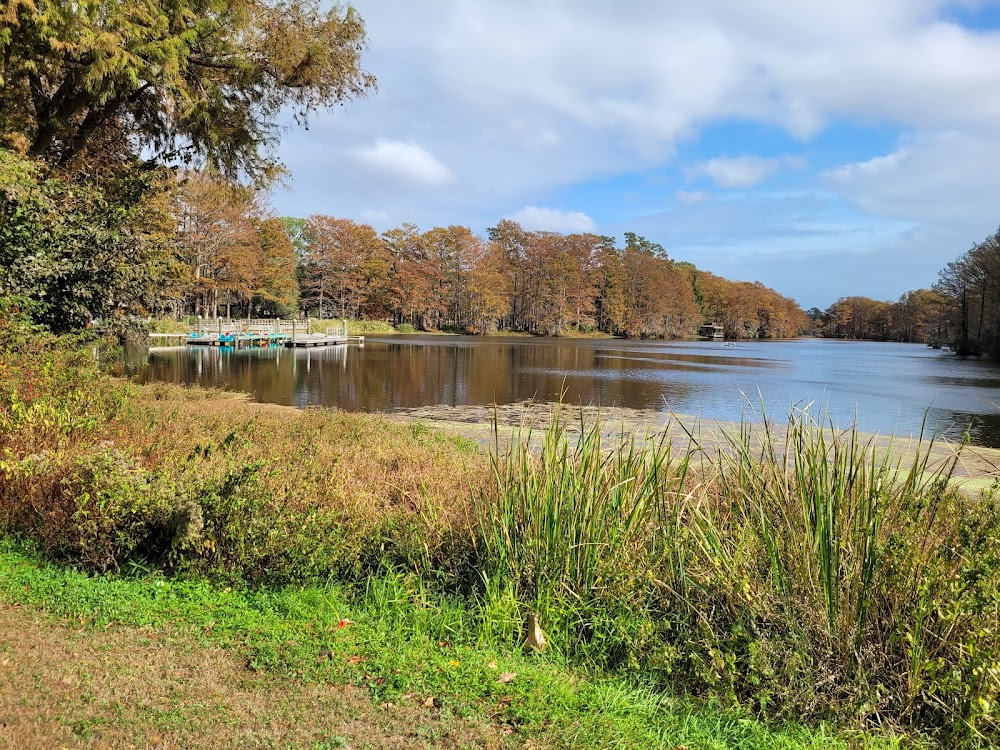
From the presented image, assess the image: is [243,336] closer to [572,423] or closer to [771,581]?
[572,423]

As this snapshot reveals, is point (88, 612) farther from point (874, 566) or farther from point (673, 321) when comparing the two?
point (673, 321)

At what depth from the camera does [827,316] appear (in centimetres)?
13862

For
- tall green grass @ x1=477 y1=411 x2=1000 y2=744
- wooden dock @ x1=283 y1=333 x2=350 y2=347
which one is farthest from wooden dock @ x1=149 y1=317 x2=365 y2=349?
tall green grass @ x1=477 y1=411 x2=1000 y2=744

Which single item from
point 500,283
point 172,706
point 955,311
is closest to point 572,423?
point 172,706

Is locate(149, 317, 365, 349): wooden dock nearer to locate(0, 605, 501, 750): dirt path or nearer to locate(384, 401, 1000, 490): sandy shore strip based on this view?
locate(384, 401, 1000, 490): sandy shore strip

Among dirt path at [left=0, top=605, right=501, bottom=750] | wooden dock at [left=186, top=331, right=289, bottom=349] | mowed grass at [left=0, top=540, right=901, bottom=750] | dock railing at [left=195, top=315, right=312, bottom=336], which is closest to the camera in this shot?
dirt path at [left=0, top=605, right=501, bottom=750]

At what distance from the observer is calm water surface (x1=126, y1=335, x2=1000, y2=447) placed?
17.8m

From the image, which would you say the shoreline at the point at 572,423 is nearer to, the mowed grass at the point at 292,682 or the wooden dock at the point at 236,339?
the mowed grass at the point at 292,682

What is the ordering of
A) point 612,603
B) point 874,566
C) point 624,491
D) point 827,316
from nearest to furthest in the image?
point 874,566, point 612,603, point 624,491, point 827,316

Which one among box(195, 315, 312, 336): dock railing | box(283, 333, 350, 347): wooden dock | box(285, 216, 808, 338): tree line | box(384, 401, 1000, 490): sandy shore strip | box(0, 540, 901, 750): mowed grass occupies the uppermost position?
box(285, 216, 808, 338): tree line

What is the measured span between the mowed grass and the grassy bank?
4 centimetres

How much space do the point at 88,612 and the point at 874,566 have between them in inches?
161

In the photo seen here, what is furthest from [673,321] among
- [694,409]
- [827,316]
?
[694,409]

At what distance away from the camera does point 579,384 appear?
24.0 metres
